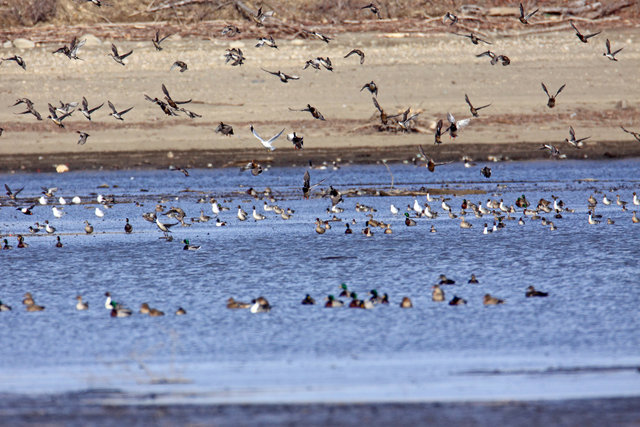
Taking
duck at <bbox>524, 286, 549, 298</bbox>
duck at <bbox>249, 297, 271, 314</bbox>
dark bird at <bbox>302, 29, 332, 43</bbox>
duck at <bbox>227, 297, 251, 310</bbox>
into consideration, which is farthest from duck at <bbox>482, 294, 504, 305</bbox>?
dark bird at <bbox>302, 29, 332, 43</bbox>

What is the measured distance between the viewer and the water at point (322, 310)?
852 cm

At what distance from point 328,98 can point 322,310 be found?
1673 cm

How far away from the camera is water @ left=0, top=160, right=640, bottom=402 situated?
8523mm

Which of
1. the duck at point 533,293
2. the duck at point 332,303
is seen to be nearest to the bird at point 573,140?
the duck at point 533,293

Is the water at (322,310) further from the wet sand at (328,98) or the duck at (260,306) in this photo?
the wet sand at (328,98)

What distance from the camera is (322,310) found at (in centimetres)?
1128

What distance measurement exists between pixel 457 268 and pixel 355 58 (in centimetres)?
1612

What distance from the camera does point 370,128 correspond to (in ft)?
86.7

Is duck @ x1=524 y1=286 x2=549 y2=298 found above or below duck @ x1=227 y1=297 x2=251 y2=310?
above

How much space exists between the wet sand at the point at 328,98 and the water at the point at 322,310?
456cm

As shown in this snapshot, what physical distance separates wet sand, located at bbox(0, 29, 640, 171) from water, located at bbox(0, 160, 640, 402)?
179 inches

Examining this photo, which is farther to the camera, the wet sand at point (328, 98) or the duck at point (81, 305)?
the wet sand at point (328, 98)

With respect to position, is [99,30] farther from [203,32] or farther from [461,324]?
[461,324]

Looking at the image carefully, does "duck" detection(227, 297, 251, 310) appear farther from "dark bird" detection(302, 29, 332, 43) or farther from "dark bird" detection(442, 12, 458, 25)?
"dark bird" detection(442, 12, 458, 25)
